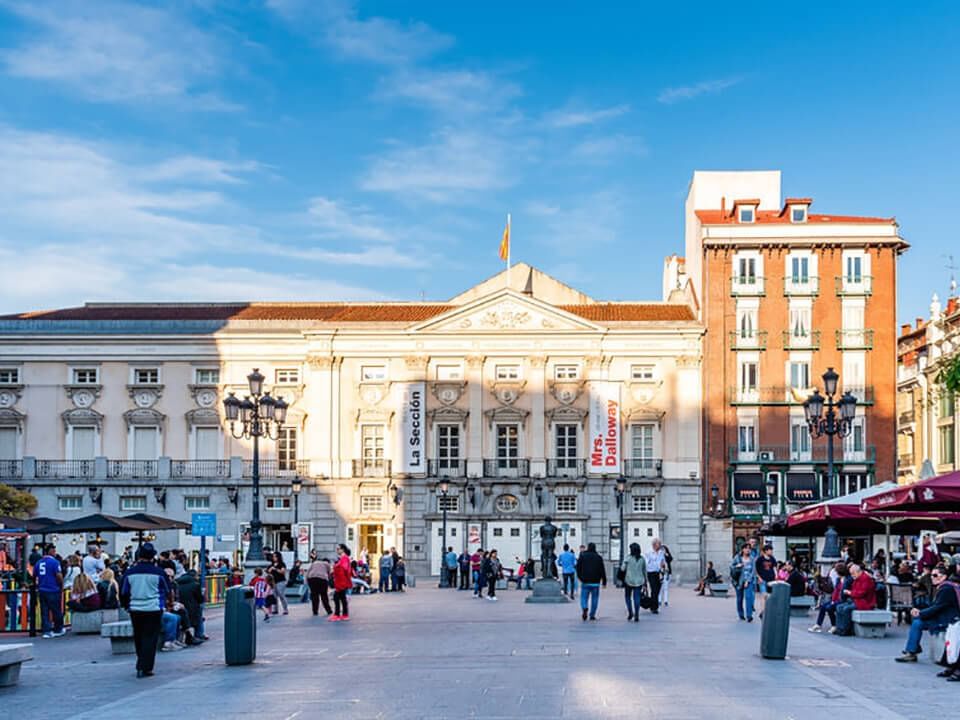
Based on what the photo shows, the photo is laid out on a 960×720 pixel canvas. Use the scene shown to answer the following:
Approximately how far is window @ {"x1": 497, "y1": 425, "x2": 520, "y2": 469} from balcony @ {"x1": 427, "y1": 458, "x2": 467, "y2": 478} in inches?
66.3

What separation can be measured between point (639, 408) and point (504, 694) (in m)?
48.7

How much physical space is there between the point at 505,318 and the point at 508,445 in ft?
18.9

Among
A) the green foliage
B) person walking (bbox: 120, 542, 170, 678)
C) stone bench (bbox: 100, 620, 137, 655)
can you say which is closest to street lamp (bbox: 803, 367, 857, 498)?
the green foliage

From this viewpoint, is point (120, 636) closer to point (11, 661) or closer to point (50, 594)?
point (11, 661)

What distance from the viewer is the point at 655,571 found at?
31.1 meters

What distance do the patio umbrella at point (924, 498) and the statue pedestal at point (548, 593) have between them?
41.7 ft

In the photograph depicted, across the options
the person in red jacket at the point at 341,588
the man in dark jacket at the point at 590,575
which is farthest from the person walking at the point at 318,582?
the man in dark jacket at the point at 590,575

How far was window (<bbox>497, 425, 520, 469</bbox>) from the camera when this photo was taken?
208 feet

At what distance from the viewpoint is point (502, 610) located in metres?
32.5

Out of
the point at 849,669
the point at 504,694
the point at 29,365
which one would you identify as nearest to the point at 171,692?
the point at 504,694

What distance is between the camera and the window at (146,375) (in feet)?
212

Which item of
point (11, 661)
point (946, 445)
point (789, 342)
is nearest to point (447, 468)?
point (789, 342)

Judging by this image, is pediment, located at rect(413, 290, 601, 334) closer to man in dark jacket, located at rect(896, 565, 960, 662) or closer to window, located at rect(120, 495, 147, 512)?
window, located at rect(120, 495, 147, 512)

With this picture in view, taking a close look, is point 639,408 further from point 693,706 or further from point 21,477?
point 693,706
